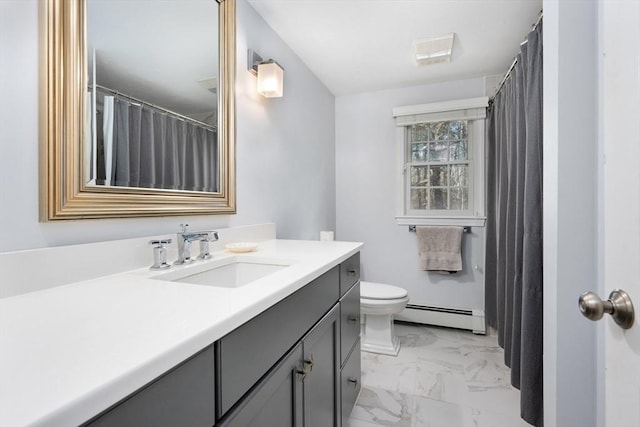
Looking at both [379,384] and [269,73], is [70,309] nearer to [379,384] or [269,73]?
[269,73]

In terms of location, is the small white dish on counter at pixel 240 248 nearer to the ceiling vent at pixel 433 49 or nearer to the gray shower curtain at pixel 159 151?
the gray shower curtain at pixel 159 151

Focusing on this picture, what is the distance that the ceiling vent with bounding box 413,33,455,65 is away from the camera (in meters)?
2.05

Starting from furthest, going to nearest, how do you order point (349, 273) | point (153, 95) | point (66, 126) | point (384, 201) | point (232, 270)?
point (384, 201) < point (349, 273) < point (232, 270) < point (153, 95) < point (66, 126)

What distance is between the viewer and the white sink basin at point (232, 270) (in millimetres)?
1063

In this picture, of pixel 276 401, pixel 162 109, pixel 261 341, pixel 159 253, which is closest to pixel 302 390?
pixel 276 401

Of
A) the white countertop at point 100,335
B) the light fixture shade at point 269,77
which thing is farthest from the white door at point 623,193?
the light fixture shade at point 269,77

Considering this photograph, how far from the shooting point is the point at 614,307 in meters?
0.53

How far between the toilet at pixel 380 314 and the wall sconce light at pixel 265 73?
1.54 metres

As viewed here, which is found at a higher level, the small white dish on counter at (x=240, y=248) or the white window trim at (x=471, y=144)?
the white window trim at (x=471, y=144)

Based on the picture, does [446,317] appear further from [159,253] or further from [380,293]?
[159,253]

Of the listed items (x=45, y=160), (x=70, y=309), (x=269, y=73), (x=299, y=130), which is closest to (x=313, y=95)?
(x=299, y=130)

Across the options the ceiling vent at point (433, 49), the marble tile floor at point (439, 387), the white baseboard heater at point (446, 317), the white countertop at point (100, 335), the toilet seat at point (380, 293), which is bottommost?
the marble tile floor at point (439, 387)

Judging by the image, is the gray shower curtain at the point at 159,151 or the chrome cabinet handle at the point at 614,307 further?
the gray shower curtain at the point at 159,151

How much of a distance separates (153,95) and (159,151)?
201 millimetres
